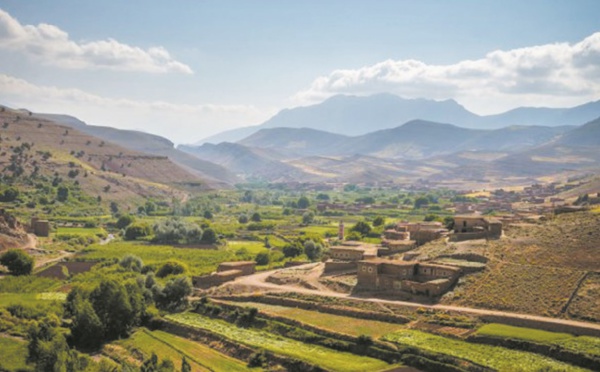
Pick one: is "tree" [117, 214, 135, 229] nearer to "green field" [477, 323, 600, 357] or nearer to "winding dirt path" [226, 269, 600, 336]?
"winding dirt path" [226, 269, 600, 336]

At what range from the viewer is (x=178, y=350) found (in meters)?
48.9

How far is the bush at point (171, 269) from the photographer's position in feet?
240

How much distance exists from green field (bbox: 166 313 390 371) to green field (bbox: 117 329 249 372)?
2.21m

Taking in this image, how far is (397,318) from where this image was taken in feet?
164

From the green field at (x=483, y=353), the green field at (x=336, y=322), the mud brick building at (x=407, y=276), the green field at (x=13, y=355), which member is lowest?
the green field at (x=13, y=355)

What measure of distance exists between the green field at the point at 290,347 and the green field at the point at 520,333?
862cm

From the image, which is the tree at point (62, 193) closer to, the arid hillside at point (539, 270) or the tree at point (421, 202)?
the tree at point (421, 202)

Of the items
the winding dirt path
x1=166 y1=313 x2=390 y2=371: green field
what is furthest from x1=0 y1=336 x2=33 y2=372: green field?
the winding dirt path

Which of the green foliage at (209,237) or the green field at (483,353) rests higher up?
the green field at (483,353)

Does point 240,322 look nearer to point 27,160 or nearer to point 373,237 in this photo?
point 373,237

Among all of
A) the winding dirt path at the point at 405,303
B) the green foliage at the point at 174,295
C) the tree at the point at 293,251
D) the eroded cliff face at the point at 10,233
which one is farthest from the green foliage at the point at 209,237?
the green foliage at the point at 174,295

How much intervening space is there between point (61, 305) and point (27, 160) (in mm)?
115598

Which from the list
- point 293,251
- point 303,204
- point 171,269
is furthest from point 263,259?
point 303,204

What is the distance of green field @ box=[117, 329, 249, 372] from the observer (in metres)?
45.4
